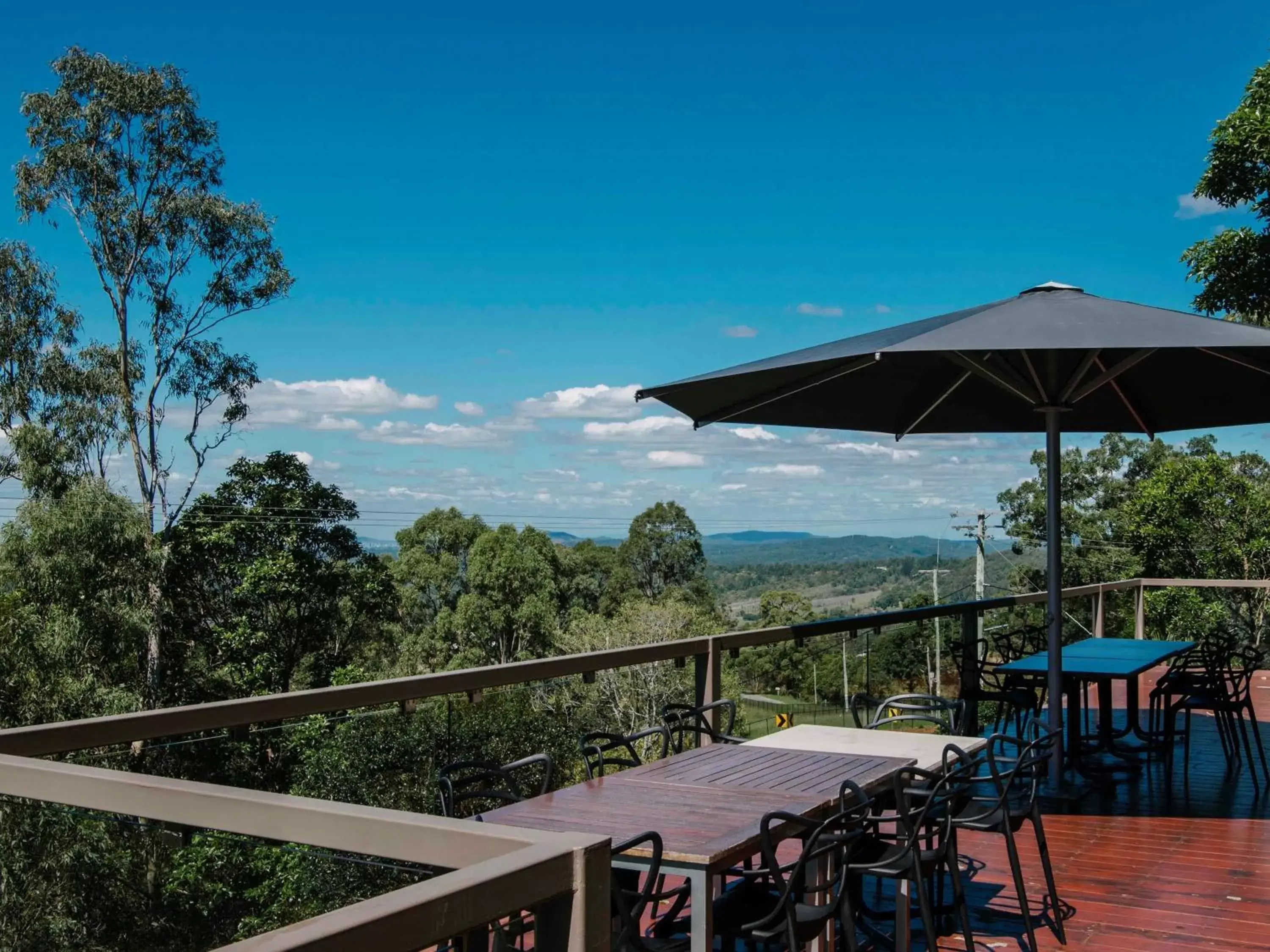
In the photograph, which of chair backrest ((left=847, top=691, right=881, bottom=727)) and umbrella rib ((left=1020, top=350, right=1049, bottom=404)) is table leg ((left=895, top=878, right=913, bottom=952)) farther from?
umbrella rib ((left=1020, top=350, right=1049, bottom=404))

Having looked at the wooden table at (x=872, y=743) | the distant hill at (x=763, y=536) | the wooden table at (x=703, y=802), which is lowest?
the wooden table at (x=872, y=743)

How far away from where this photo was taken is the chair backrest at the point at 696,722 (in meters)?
4.41

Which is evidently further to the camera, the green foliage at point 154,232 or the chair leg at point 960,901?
the green foliage at point 154,232

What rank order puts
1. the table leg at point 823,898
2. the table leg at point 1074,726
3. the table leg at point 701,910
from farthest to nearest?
the table leg at point 1074,726
the table leg at point 823,898
the table leg at point 701,910

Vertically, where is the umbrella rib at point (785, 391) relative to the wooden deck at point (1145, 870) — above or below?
above

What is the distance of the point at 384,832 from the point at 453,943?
0.16m

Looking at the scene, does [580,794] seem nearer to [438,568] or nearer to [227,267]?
[227,267]

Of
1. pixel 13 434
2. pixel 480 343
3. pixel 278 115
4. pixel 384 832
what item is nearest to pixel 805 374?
pixel 384 832

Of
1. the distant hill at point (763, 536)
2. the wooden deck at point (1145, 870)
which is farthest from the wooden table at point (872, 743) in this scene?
the distant hill at point (763, 536)

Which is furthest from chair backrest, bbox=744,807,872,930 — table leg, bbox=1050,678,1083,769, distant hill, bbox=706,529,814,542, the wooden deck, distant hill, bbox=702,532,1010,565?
distant hill, bbox=706,529,814,542

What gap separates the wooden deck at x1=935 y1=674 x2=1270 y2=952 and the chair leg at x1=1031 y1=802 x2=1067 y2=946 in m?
0.04

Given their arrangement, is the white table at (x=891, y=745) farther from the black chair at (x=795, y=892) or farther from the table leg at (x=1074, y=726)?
the table leg at (x=1074, y=726)

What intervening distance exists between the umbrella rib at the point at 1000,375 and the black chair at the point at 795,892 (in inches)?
105

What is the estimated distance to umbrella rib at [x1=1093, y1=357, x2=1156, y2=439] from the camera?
6.19m
